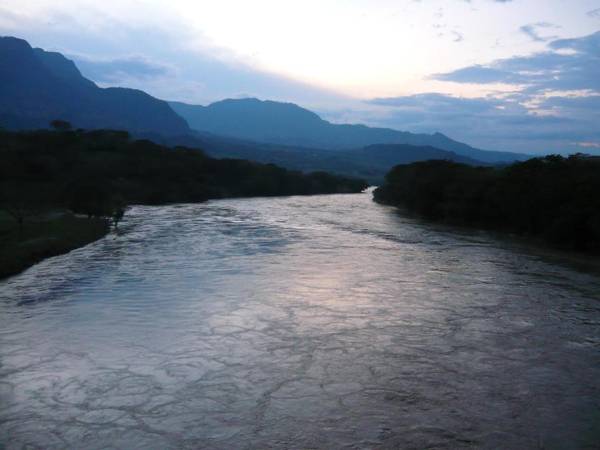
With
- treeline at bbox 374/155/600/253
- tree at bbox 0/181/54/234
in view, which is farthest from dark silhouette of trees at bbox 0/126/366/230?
treeline at bbox 374/155/600/253

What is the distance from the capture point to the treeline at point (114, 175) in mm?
54281

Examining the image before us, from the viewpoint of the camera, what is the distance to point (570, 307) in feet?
76.4

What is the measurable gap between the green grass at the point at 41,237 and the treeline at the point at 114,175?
217cm

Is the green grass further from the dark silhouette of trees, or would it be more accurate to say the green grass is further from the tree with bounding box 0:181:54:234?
the dark silhouette of trees

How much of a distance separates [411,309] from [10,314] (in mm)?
15687

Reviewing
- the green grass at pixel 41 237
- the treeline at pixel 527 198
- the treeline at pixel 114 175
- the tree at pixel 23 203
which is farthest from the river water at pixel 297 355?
the treeline at pixel 114 175

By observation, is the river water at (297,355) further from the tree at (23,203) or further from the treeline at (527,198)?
the tree at (23,203)

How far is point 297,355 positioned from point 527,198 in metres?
38.8

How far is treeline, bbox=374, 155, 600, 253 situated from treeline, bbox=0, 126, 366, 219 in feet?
122

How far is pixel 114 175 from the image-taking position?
311 feet

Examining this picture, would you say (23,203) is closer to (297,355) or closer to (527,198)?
(297,355)

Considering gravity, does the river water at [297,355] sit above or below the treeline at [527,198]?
below

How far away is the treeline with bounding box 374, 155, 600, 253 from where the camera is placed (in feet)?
138

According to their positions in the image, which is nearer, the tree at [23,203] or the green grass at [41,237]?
the green grass at [41,237]
